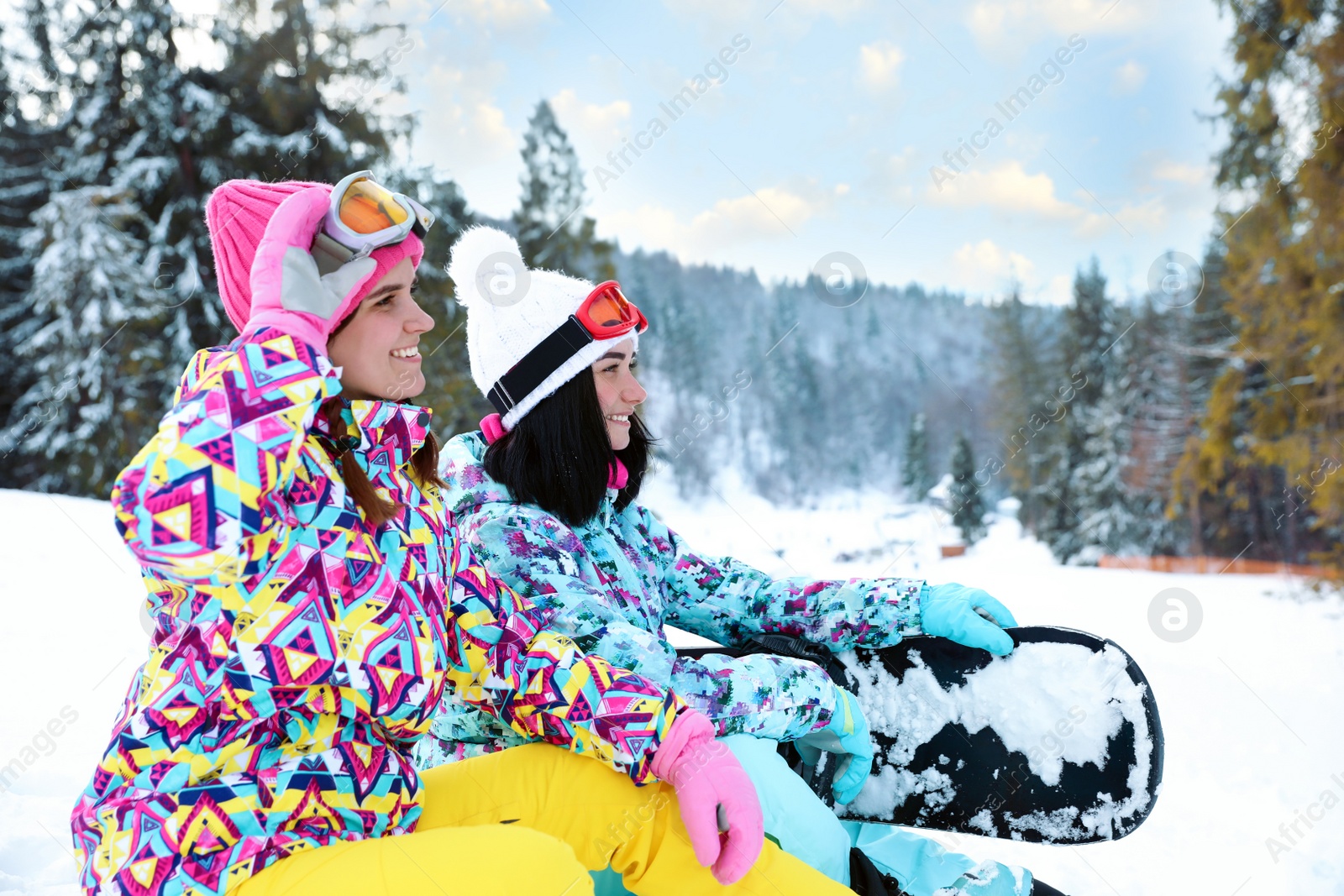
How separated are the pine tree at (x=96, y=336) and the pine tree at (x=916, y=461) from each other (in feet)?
69.7

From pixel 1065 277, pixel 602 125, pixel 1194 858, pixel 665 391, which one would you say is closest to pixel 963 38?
pixel 1065 277

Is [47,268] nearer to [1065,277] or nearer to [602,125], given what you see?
[602,125]

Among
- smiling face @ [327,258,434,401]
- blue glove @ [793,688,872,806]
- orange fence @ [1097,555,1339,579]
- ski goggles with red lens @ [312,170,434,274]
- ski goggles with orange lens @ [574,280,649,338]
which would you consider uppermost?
orange fence @ [1097,555,1339,579]

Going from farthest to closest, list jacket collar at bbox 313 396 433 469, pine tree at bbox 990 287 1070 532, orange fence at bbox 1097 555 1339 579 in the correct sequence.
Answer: pine tree at bbox 990 287 1070 532 → orange fence at bbox 1097 555 1339 579 → jacket collar at bbox 313 396 433 469

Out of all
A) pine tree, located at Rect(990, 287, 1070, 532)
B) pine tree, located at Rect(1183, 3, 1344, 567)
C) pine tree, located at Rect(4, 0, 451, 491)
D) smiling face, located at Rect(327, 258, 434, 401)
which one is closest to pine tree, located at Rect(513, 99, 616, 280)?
pine tree, located at Rect(4, 0, 451, 491)

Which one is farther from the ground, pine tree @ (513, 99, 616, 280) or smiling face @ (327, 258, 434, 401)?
pine tree @ (513, 99, 616, 280)

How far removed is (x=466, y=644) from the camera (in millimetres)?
1418

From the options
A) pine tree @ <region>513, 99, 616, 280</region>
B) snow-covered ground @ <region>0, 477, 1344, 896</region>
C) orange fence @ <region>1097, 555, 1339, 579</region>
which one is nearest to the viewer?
snow-covered ground @ <region>0, 477, 1344, 896</region>

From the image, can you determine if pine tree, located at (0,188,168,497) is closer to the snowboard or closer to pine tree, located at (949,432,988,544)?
the snowboard

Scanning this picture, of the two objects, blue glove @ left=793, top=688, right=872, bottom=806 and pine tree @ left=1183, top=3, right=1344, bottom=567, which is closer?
blue glove @ left=793, top=688, right=872, bottom=806

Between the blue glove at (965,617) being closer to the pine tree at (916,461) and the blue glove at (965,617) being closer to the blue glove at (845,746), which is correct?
the blue glove at (845,746)

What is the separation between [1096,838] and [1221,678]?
8.57 ft

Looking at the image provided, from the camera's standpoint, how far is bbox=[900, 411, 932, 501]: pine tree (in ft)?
84.8

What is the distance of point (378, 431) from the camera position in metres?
1.24
